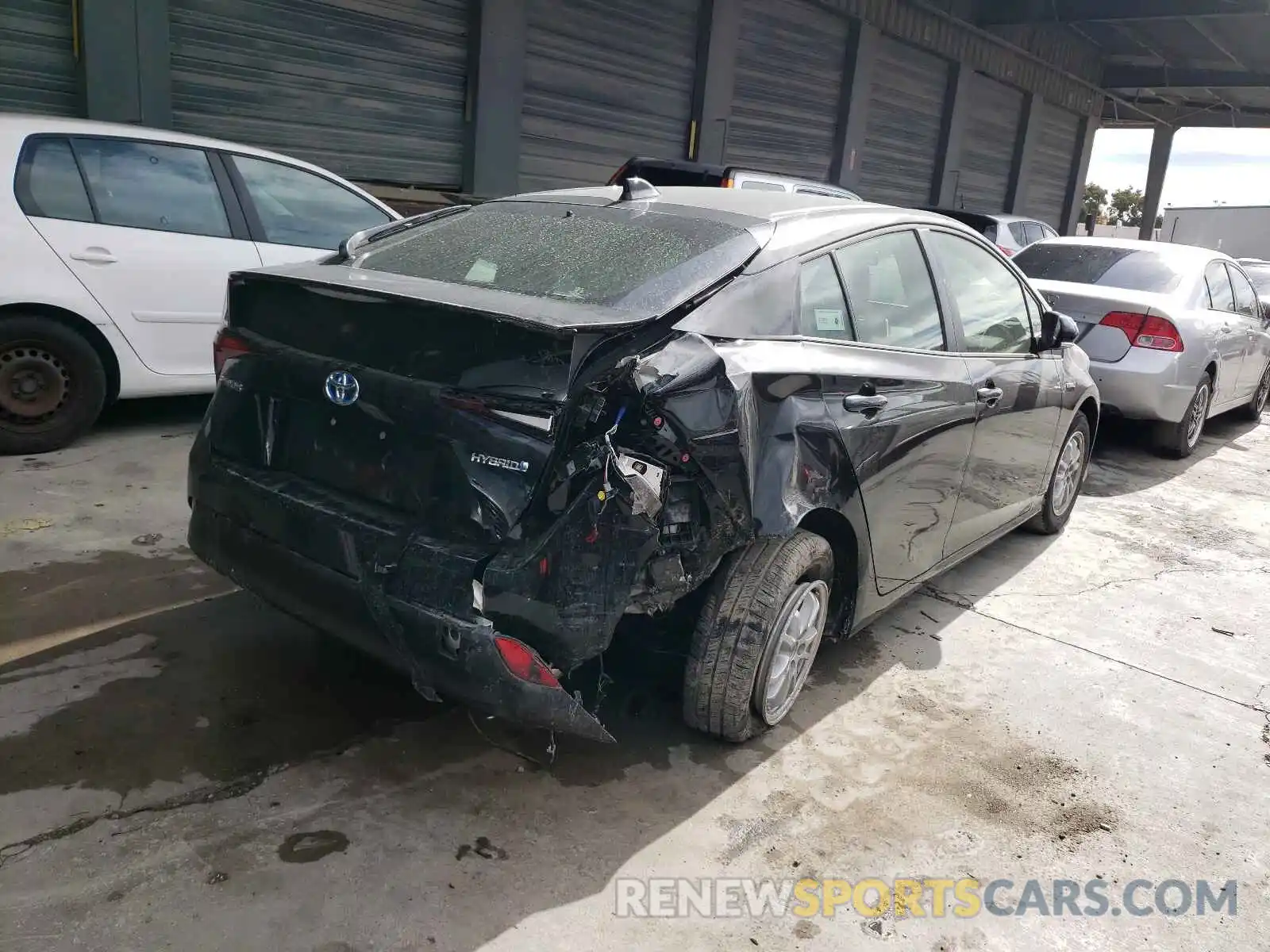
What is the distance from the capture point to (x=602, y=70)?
11484 mm

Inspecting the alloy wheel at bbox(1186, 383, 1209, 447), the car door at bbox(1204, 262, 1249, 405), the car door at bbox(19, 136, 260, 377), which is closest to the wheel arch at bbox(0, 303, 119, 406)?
the car door at bbox(19, 136, 260, 377)

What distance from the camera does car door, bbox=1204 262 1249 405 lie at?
761cm

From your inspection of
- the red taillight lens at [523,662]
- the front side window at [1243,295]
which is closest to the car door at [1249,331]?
the front side window at [1243,295]

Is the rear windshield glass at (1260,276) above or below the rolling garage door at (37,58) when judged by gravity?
below

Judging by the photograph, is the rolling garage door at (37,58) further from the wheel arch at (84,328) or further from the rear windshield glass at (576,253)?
the rear windshield glass at (576,253)

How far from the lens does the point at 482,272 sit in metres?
3.06

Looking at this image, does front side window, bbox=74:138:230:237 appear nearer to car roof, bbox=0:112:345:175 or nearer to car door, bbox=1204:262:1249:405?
car roof, bbox=0:112:345:175

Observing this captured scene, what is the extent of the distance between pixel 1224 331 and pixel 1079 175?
18606 millimetres

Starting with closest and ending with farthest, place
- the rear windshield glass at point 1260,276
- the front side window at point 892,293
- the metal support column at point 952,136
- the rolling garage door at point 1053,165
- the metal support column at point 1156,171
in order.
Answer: the front side window at point 892,293 → the rear windshield glass at point 1260,276 → the metal support column at point 952,136 → the rolling garage door at point 1053,165 → the metal support column at point 1156,171

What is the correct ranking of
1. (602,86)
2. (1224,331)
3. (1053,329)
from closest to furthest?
(1053,329), (1224,331), (602,86)

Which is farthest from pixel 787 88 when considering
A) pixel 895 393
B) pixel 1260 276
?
pixel 895 393

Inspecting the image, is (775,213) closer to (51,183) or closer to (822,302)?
(822,302)

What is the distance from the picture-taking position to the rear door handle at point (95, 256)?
5.01 m

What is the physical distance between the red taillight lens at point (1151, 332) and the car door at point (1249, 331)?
1.69 meters
